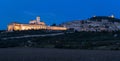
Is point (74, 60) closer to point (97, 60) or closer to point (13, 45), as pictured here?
point (97, 60)

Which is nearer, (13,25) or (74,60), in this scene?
(74,60)

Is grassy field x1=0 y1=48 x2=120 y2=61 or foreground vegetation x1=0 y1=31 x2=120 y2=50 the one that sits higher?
foreground vegetation x1=0 y1=31 x2=120 y2=50

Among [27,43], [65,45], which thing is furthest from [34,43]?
[65,45]

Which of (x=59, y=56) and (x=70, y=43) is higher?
(x=70, y=43)

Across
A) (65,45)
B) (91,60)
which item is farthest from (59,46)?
(91,60)

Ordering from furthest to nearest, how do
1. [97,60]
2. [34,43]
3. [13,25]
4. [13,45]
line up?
[13,25] → [34,43] → [13,45] → [97,60]

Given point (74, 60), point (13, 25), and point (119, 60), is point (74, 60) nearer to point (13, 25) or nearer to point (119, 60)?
point (119, 60)

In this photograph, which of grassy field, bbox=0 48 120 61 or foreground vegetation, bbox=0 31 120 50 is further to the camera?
foreground vegetation, bbox=0 31 120 50

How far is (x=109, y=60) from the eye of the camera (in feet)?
131

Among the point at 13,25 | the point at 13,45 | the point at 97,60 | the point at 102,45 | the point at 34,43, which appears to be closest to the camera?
the point at 97,60

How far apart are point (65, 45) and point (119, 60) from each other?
3859 cm

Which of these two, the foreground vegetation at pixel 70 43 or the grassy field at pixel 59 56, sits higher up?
the foreground vegetation at pixel 70 43

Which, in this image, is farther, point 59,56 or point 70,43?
point 70,43

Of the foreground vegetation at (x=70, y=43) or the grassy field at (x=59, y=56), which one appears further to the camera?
the foreground vegetation at (x=70, y=43)
